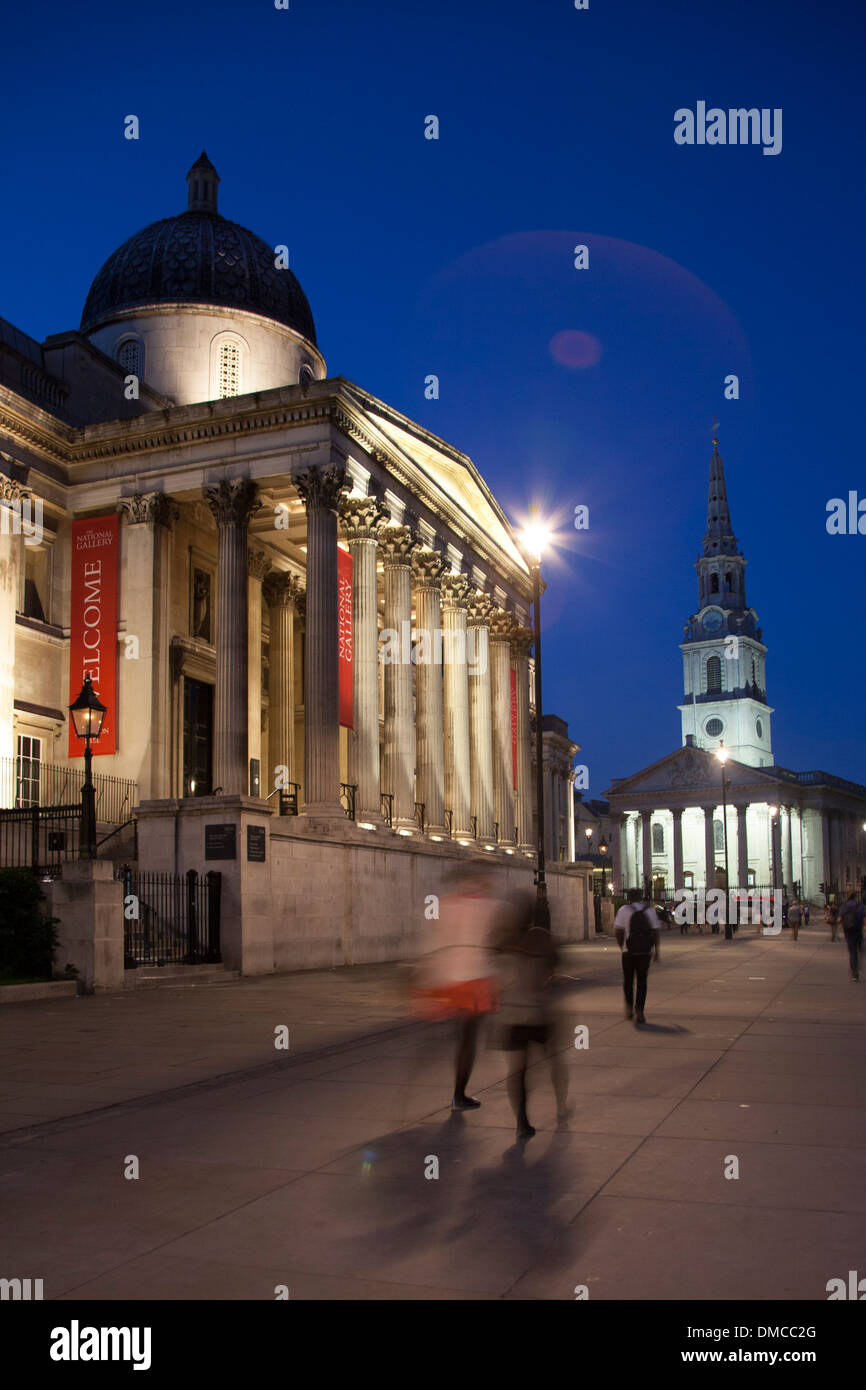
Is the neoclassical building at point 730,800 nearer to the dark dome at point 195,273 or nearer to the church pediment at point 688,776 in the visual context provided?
the church pediment at point 688,776

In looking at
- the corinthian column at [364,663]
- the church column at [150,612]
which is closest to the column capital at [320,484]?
the corinthian column at [364,663]

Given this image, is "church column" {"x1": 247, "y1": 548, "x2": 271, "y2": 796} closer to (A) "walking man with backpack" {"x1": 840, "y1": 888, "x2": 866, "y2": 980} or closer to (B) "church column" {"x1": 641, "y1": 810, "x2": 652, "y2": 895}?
(A) "walking man with backpack" {"x1": 840, "y1": 888, "x2": 866, "y2": 980}

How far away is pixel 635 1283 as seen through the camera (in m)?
5.20

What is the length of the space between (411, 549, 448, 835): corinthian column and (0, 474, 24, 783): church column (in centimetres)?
1331

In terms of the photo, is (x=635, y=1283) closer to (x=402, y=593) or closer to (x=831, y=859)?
(x=402, y=593)

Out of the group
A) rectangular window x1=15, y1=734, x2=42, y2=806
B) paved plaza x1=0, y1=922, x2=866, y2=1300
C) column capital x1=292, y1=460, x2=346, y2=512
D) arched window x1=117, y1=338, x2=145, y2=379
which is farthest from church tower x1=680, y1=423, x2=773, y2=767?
paved plaza x1=0, y1=922, x2=866, y2=1300

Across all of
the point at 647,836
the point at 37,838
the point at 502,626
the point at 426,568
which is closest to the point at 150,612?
the point at 426,568

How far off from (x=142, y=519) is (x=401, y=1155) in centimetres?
2994

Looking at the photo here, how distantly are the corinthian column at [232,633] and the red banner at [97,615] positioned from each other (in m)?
3.32

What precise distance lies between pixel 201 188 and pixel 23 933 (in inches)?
1450

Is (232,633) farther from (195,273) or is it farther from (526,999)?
(526,999)

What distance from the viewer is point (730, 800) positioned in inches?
5694

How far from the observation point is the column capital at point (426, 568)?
4160 centimetres
